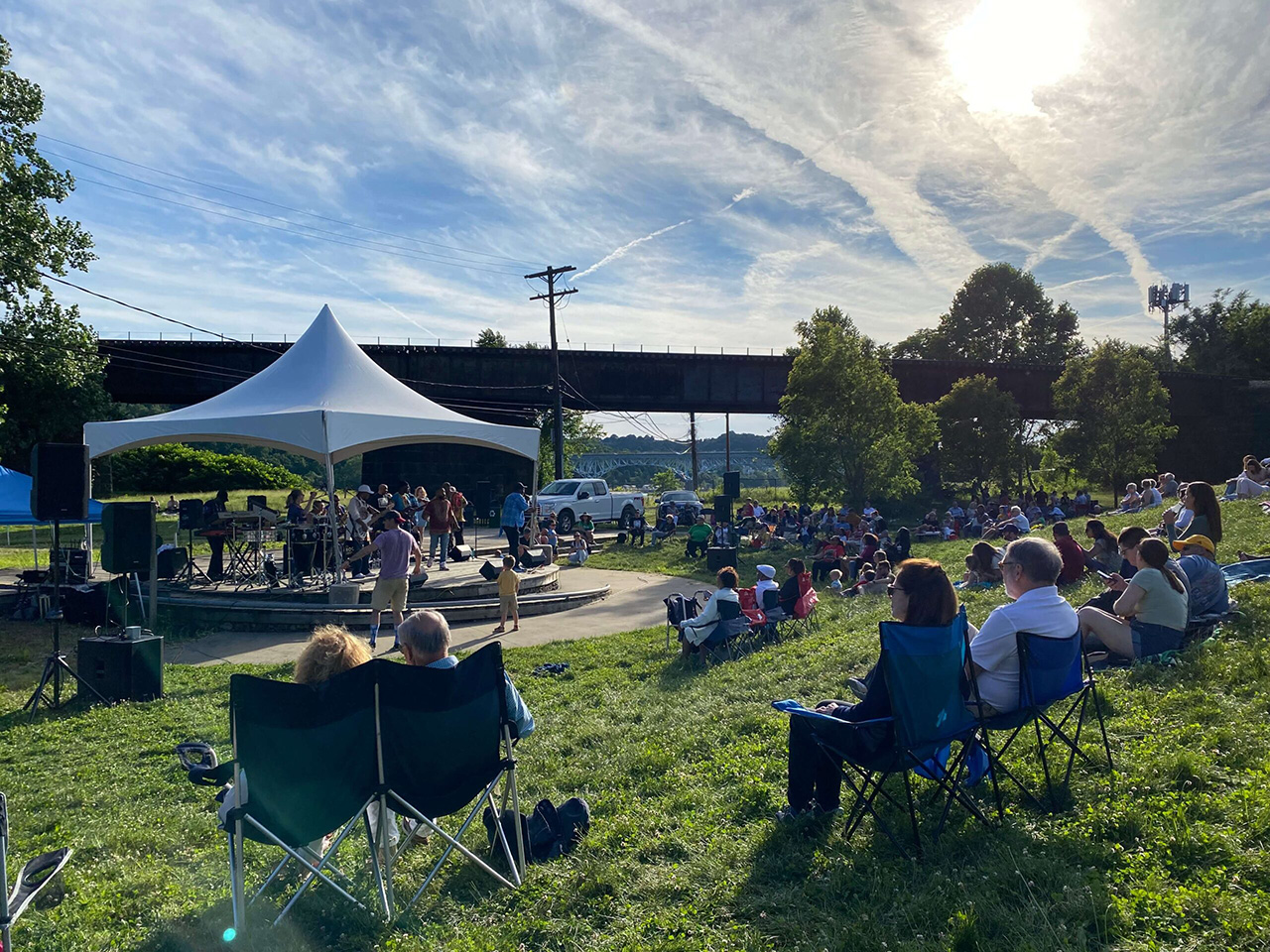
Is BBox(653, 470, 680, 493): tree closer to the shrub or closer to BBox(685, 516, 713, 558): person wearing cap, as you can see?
the shrub

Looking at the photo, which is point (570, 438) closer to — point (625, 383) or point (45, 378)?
point (625, 383)

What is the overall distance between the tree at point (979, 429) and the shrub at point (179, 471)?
37111mm

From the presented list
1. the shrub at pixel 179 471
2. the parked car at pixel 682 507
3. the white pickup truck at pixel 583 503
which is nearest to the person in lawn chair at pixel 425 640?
the white pickup truck at pixel 583 503

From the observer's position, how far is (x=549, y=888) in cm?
351

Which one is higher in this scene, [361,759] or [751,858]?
[361,759]

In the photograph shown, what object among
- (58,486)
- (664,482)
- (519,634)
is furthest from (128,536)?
(664,482)

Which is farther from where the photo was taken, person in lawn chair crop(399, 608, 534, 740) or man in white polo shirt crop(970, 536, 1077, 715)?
person in lawn chair crop(399, 608, 534, 740)

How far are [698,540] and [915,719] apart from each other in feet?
57.7

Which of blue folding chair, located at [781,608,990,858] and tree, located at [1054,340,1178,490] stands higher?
tree, located at [1054,340,1178,490]

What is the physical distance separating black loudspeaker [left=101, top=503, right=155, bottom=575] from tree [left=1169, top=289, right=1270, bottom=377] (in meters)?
64.4

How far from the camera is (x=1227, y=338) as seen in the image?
5675cm

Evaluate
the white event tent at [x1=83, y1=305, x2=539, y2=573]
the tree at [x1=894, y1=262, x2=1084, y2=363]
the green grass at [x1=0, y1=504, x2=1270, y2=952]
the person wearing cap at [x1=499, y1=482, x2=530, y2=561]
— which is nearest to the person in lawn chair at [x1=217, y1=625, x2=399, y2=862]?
the green grass at [x1=0, y1=504, x2=1270, y2=952]

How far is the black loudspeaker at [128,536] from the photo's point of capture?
834cm

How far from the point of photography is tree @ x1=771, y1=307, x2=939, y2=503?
26562 millimetres
